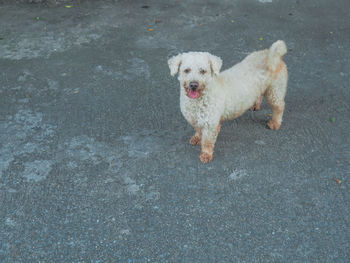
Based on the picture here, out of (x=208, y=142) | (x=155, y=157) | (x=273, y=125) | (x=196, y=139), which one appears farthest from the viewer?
(x=273, y=125)

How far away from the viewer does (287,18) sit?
730cm

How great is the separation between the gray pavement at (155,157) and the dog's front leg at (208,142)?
0.33 feet

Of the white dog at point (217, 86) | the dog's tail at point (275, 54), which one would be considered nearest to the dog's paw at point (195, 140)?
the white dog at point (217, 86)

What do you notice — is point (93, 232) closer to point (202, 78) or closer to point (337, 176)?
point (202, 78)

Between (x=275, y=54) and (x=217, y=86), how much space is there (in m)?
0.82

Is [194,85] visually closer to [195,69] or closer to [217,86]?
[195,69]

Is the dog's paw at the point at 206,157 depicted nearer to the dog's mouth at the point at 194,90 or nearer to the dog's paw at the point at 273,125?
the dog's mouth at the point at 194,90

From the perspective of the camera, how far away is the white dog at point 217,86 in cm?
Answer: 337

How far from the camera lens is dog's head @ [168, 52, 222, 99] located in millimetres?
3326

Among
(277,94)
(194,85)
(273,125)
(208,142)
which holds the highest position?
(194,85)

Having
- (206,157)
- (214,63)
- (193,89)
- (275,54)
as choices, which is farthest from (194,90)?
(275,54)

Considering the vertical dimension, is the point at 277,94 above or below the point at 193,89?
below

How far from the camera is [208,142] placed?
379cm

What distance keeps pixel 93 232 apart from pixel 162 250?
27.0 inches
